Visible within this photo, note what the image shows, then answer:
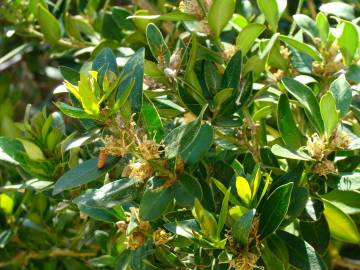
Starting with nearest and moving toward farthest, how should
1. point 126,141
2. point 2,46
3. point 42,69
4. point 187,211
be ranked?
point 126,141, point 187,211, point 2,46, point 42,69

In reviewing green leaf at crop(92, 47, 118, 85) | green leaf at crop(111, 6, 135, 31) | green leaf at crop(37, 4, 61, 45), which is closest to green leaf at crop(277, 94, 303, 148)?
green leaf at crop(92, 47, 118, 85)

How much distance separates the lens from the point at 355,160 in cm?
138

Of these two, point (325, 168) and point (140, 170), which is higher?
point (140, 170)

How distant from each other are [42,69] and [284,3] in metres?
1.53

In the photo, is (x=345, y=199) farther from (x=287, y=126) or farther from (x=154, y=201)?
(x=154, y=201)

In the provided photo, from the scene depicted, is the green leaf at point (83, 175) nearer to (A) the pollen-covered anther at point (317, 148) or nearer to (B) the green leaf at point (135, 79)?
(B) the green leaf at point (135, 79)

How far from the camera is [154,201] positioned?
3.83 ft

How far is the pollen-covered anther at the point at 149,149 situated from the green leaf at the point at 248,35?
33cm

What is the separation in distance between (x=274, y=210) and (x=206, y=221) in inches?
4.6

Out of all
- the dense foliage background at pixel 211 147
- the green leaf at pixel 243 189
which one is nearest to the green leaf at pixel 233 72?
the dense foliage background at pixel 211 147

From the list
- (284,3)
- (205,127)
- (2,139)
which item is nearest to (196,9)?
(284,3)

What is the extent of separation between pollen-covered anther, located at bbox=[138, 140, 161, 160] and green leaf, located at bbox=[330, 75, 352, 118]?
0.35m

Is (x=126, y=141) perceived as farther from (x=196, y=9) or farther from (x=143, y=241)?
(x=196, y=9)

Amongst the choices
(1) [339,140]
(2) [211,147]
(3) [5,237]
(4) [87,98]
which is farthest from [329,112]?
(3) [5,237]
